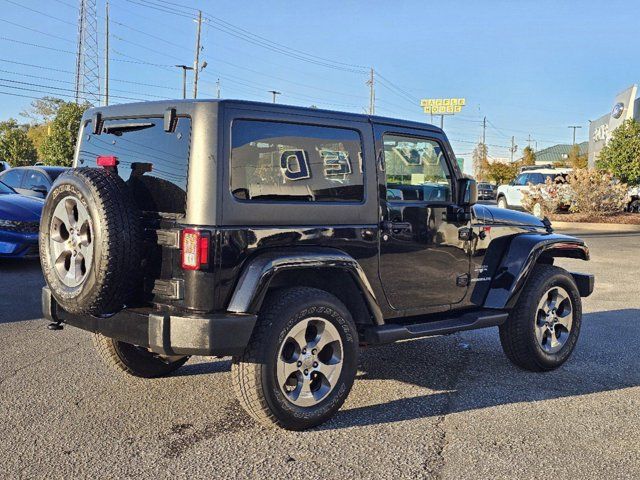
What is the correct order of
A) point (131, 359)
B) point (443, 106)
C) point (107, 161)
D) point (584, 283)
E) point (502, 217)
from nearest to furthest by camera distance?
1. point (107, 161)
2. point (131, 359)
3. point (502, 217)
4. point (584, 283)
5. point (443, 106)

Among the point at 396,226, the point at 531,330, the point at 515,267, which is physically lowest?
the point at 531,330

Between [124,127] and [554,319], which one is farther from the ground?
[124,127]

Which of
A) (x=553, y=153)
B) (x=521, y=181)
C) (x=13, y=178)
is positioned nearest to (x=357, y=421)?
(x=13, y=178)

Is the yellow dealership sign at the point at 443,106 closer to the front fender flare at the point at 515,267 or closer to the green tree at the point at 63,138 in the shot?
the green tree at the point at 63,138

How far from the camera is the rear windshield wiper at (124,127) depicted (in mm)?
4016

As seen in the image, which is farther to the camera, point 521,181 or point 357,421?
point 521,181

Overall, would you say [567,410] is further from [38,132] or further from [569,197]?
[38,132]

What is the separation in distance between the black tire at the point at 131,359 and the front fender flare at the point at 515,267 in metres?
2.52

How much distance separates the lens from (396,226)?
4426 millimetres

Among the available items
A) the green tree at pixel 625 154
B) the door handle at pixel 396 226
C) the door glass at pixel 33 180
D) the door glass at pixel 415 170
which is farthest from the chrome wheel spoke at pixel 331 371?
the green tree at pixel 625 154

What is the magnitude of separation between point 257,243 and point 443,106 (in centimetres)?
10157

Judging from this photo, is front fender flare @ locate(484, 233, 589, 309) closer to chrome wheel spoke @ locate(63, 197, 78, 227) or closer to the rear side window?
the rear side window

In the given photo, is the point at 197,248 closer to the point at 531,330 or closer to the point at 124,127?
the point at 124,127

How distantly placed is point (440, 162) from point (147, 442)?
9.49 feet
